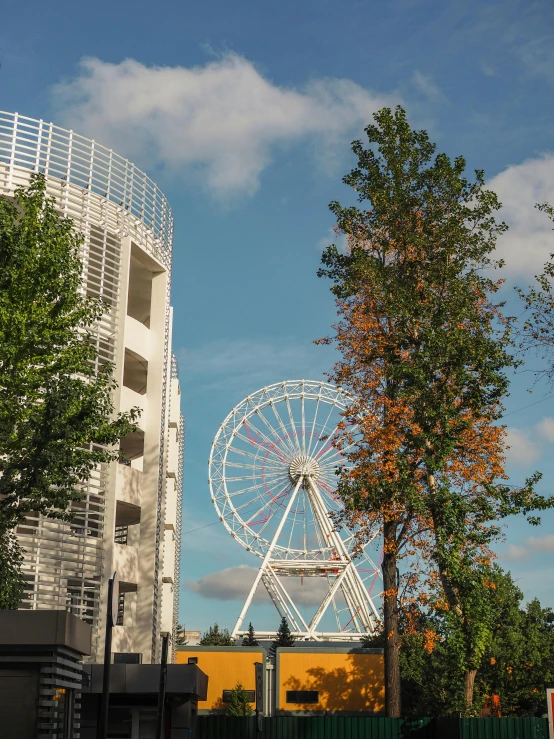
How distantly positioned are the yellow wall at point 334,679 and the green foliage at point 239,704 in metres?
1.81

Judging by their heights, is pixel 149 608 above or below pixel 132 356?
below

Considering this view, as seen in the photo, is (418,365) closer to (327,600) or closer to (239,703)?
(239,703)

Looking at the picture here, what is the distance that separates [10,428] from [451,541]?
1197 cm

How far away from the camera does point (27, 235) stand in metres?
21.1

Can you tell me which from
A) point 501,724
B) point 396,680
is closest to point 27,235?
point 396,680

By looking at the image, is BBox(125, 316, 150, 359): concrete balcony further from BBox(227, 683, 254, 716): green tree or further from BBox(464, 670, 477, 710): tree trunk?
BBox(227, 683, 254, 716): green tree

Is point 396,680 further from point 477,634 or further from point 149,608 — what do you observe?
point 149,608

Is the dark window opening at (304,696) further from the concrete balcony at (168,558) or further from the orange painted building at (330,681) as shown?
the concrete balcony at (168,558)

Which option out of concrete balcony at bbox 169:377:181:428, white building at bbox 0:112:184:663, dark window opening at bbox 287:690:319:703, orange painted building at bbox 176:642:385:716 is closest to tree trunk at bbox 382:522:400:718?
white building at bbox 0:112:184:663

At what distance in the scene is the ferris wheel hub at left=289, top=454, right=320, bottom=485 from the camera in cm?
6378

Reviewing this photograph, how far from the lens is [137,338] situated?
39.9 metres

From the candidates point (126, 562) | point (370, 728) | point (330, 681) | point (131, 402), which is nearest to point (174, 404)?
point (330, 681)

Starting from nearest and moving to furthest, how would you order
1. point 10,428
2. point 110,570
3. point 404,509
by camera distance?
point 10,428 < point 404,509 < point 110,570

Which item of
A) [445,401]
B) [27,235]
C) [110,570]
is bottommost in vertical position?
[110,570]
